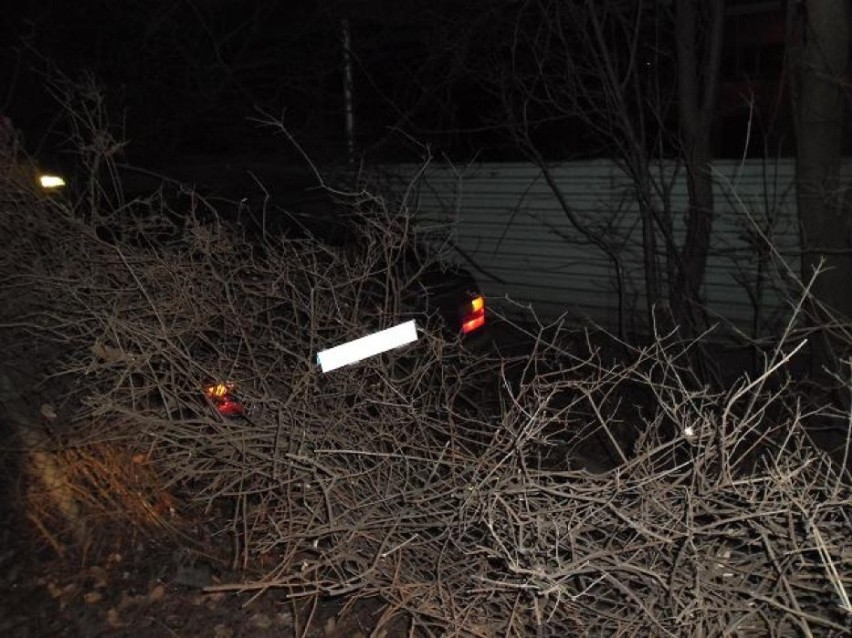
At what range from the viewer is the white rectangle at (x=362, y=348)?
3.08m

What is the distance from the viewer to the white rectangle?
10.1 ft

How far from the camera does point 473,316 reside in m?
6.06

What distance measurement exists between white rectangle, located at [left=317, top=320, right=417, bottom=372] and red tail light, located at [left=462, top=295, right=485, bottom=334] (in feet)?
9.23

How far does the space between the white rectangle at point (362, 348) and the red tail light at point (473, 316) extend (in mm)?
2813

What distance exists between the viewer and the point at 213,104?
983 cm

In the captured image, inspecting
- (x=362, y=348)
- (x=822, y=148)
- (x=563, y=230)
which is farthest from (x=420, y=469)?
(x=563, y=230)

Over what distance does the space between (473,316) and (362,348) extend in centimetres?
303

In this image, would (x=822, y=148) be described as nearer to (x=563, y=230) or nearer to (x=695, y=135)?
(x=695, y=135)

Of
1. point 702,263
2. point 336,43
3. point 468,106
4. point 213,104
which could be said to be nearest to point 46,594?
point 702,263

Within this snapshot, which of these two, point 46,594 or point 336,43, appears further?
point 336,43

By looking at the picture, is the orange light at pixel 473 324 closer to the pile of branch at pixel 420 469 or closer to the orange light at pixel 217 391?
the pile of branch at pixel 420 469

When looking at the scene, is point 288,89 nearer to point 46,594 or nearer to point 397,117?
point 397,117

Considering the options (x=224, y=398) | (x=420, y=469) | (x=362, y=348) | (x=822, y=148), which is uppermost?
(x=362, y=348)

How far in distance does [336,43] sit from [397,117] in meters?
1.23
